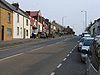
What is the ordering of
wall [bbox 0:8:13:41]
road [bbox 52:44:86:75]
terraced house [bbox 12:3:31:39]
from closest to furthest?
road [bbox 52:44:86:75], wall [bbox 0:8:13:41], terraced house [bbox 12:3:31:39]

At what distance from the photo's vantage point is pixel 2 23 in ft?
195

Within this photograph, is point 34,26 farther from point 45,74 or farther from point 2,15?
point 45,74

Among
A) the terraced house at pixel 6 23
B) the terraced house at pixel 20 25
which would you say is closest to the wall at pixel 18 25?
the terraced house at pixel 20 25

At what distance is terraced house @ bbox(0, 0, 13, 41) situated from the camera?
59.3m

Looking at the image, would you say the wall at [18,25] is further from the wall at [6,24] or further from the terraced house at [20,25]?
the wall at [6,24]

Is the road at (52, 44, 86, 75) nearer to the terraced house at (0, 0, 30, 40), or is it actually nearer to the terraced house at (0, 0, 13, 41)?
the terraced house at (0, 0, 13, 41)

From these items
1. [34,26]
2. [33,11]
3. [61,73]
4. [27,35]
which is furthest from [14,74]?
[33,11]

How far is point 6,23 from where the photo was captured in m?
62.1

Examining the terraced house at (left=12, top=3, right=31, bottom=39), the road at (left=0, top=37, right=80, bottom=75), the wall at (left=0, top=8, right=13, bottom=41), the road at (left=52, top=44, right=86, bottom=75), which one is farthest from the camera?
the terraced house at (left=12, top=3, right=31, bottom=39)

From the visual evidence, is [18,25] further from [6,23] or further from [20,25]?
[6,23]

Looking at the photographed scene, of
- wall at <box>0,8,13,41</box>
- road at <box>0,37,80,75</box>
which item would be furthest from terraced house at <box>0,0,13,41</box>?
road at <box>0,37,80,75</box>

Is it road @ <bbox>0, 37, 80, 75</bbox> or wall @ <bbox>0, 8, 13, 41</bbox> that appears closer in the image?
road @ <bbox>0, 37, 80, 75</bbox>

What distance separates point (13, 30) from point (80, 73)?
5344 centimetres

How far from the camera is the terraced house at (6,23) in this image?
195 feet
